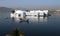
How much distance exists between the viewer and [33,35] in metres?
6.70

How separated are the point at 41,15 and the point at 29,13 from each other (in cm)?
189

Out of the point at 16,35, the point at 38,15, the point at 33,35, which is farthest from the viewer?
the point at 38,15

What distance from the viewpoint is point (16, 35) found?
93.2 inches

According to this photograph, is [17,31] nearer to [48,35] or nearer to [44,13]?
[48,35]

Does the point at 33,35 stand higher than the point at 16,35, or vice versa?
the point at 16,35

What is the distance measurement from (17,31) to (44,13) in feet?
72.6

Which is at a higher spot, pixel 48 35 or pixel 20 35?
pixel 20 35

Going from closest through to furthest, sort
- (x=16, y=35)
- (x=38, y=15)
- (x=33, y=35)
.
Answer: (x=16, y=35), (x=33, y=35), (x=38, y=15)

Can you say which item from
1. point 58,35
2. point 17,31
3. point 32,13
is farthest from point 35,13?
point 17,31

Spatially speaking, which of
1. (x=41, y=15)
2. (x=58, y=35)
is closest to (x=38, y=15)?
(x=41, y=15)

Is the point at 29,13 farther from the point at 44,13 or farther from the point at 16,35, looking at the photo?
the point at 16,35

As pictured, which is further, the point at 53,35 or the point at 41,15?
the point at 41,15

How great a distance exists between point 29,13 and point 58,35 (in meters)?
17.3

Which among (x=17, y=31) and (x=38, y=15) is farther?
(x=38, y=15)
